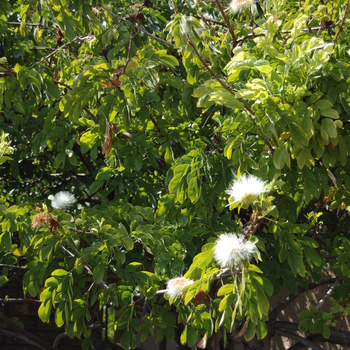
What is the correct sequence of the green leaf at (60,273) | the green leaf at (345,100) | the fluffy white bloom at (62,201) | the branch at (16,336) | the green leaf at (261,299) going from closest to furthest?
the green leaf at (261,299) < the green leaf at (345,100) < the green leaf at (60,273) < the fluffy white bloom at (62,201) < the branch at (16,336)

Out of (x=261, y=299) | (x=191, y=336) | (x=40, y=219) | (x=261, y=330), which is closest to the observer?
(x=261, y=299)

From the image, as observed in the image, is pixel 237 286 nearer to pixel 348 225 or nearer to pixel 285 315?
pixel 348 225

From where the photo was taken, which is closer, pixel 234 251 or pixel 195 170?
pixel 234 251

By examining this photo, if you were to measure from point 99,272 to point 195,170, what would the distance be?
28.0 inches

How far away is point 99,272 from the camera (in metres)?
2.93

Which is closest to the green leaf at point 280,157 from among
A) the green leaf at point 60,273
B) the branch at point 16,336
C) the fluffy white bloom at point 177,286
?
the fluffy white bloom at point 177,286

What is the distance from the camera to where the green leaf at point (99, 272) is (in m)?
2.91

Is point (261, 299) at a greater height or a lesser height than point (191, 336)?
lesser

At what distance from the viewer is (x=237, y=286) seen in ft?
7.40

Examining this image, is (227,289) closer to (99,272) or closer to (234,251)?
(234,251)

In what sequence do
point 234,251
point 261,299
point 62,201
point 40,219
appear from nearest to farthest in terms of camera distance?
point 234,251, point 261,299, point 40,219, point 62,201

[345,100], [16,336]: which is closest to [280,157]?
[345,100]

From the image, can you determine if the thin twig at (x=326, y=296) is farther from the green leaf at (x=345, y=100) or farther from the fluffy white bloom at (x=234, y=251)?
the fluffy white bloom at (x=234, y=251)

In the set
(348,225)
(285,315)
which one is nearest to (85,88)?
(348,225)
